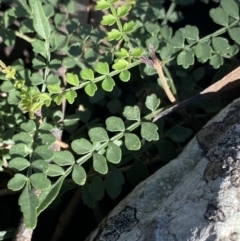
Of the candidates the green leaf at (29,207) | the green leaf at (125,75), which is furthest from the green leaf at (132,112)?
the green leaf at (29,207)

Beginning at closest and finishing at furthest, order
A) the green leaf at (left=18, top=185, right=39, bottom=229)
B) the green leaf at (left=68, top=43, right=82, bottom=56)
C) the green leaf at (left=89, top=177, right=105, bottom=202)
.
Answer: the green leaf at (left=18, top=185, right=39, bottom=229)
the green leaf at (left=89, top=177, right=105, bottom=202)
the green leaf at (left=68, top=43, right=82, bottom=56)

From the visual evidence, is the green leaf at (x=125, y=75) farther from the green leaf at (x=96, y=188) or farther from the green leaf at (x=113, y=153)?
the green leaf at (x=96, y=188)

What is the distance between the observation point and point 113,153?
Result: 1875mm

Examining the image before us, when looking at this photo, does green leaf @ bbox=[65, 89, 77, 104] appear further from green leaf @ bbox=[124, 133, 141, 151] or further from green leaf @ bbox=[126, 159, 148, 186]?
green leaf @ bbox=[126, 159, 148, 186]

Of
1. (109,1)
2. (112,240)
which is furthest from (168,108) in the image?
(112,240)

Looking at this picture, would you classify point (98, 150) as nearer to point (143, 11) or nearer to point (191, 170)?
point (191, 170)

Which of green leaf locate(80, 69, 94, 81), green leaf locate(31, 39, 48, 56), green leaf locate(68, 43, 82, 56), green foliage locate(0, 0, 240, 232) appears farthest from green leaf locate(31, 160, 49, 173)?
green leaf locate(68, 43, 82, 56)

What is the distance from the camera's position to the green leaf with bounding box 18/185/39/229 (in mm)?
1722

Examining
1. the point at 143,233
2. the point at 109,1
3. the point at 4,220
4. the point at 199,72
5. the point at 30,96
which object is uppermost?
the point at 109,1

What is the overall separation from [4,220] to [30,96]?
0.69 meters

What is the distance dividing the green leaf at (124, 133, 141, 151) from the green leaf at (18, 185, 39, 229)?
0.37 metres

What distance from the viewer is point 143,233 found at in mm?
1647

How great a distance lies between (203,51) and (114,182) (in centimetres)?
59

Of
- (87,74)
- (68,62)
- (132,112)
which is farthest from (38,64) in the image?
(132,112)
